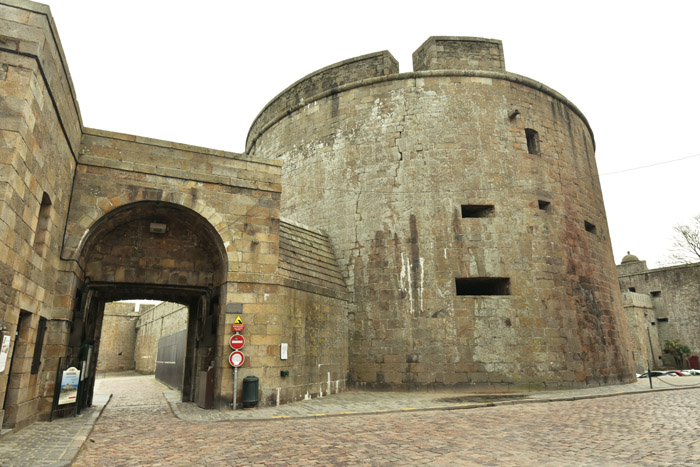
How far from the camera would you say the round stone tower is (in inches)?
467

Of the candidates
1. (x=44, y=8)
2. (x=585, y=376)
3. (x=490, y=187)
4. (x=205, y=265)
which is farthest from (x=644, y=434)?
(x=44, y=8)

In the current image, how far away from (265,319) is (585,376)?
9.30m

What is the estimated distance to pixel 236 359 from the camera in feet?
A: 29.6

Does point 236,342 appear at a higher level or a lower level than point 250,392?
higher

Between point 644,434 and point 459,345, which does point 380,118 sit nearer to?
point 459,345

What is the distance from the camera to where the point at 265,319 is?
380 inches

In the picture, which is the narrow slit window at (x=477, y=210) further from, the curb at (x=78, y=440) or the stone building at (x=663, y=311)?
the stone building at (x=663, y=311)

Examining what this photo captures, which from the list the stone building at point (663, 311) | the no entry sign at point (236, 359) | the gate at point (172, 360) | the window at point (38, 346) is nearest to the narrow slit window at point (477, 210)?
the no entry sign at point (236, 359)

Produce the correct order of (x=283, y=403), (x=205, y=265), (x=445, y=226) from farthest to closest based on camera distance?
(x=445, y=226) → (x=205, y=265) → (x=283, y=403)

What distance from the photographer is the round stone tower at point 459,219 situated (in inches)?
467

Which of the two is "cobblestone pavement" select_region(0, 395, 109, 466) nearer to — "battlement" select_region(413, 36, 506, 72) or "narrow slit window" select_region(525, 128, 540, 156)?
"battlement" select_region(413, 36, 506, 72)

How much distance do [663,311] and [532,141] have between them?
26504 mm

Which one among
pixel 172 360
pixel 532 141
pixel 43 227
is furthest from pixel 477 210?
pixel 172 360

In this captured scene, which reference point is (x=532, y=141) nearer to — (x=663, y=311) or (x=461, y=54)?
(x=461, y=54)
